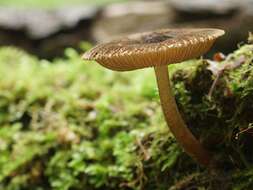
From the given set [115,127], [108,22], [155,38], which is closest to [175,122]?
[155,38]

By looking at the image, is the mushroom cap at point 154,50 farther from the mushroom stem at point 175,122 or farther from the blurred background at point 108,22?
the blurred background at point 108,22

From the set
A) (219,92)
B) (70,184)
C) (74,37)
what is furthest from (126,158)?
(74,37)

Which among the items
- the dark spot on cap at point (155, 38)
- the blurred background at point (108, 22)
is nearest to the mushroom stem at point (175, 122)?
the dark spot on cap at point (155, 38)

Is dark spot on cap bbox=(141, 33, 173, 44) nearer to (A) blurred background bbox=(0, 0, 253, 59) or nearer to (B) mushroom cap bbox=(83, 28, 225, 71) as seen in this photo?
(B) mushroom cap bbox=(83, 28, 225, 71)

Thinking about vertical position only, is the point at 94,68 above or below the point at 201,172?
above

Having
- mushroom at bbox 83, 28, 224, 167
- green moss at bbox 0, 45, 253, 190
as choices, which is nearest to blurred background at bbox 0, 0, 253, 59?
green moss at bbox 0, 45, 253, 190

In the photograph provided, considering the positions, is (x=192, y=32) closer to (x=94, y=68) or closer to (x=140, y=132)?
(x=140, y=132)
